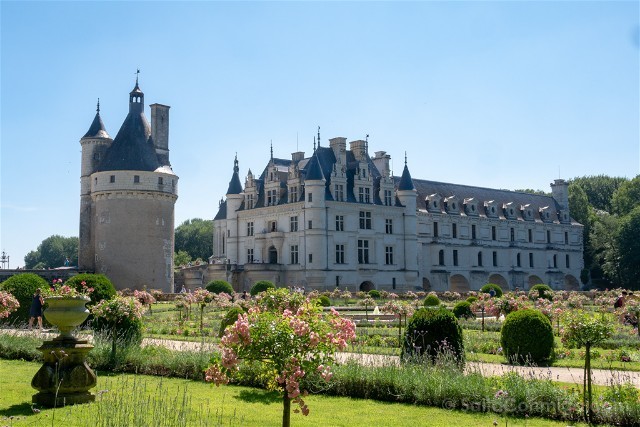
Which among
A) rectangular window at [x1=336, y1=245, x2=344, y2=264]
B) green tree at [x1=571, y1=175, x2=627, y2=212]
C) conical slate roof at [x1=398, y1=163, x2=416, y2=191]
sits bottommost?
rectangular window at [x1=336, y1=245, x2=344, y2=264]

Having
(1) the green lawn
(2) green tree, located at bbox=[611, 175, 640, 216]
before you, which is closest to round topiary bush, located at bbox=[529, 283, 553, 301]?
(1) the green lawn

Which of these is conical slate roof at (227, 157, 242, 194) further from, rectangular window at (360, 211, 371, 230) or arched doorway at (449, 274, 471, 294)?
arched doorway at (449, 274, 471, 294)

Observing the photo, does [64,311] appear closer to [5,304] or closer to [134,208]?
[5,304]

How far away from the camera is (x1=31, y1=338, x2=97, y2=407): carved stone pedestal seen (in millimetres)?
10828

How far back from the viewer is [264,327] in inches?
304

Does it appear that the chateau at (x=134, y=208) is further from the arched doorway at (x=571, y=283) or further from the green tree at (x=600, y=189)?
the green tree at (x=600, y=189)

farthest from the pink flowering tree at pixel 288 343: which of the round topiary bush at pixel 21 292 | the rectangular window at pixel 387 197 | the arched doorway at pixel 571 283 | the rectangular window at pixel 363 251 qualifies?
the arched doorway at pixel 571 283

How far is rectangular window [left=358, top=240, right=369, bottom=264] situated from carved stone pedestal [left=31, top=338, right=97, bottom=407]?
135 ft

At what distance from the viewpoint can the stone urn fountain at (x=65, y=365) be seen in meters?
10.8

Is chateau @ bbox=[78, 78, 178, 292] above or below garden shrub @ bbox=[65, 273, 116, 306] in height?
above

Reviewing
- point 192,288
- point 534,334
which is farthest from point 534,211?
point 534,334

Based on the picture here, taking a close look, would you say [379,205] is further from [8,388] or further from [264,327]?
[264,327]

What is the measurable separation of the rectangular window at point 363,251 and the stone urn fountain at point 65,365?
41.0 meters

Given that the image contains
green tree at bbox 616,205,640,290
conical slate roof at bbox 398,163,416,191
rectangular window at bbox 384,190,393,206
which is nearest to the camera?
rectangular window at bbox 384,190,393,206
